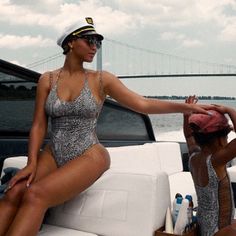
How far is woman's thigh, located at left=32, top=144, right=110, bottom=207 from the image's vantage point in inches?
71.7

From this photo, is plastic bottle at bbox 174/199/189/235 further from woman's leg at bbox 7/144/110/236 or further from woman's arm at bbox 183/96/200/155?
woman's leg at bbox 7/144/110/236

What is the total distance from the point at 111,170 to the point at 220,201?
23.8 inches

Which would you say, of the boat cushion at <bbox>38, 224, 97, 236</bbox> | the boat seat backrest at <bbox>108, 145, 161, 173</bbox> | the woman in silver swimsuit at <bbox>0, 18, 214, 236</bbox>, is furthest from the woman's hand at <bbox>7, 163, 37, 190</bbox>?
the boat seat backrest at <bbox>108, 145, 161, 173</bbox>

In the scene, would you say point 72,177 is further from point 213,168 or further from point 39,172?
point 213,168

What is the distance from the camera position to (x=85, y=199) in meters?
2.13

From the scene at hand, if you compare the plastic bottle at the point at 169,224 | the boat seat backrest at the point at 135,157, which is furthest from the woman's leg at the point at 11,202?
the boat seat backrest at the point at 135,157

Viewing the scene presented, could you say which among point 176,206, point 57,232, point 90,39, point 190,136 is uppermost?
point 90,39

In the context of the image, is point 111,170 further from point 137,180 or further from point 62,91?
point 62,91

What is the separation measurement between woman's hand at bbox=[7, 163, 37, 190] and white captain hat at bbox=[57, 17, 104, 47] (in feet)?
2.10

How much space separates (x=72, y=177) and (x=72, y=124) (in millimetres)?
268

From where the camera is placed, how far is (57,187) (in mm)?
1838

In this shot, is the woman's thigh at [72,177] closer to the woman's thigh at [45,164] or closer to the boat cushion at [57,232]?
the woman's thigh at [45,164]

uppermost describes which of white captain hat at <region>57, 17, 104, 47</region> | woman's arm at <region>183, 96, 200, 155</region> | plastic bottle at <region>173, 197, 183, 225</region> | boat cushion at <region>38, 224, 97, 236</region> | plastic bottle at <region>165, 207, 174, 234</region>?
white captain hat at <region>57, 17, 104, 47</region>

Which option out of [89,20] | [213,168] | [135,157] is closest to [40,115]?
[89,20]
